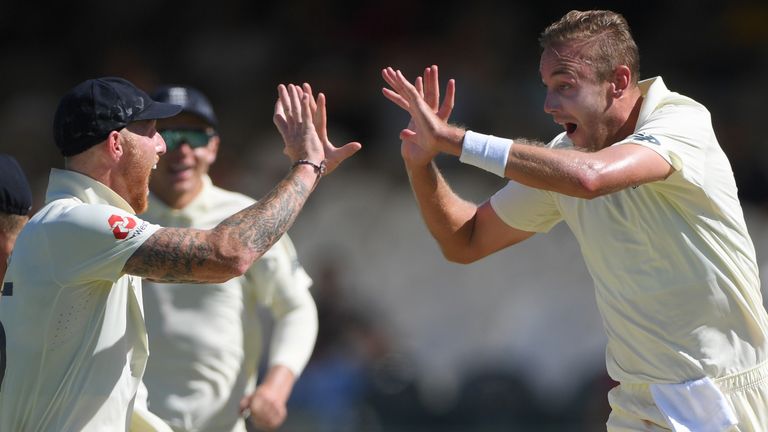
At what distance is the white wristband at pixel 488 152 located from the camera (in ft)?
13.6

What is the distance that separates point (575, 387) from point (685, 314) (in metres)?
5.73

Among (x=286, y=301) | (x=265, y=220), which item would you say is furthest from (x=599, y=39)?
(x=286, y=301)

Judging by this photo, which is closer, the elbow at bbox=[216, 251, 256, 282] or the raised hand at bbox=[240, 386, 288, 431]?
the elbow at bbox=[216, 251, 256, 282]

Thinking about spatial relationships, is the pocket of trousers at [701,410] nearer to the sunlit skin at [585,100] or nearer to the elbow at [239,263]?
the sunlit skin at [585,100]

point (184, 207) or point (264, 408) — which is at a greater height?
point (184, 207)

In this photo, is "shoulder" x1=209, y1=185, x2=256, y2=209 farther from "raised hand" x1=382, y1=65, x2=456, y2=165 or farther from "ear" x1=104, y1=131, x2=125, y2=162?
"ear" x1=104, y1=131, x2=125, y2=162

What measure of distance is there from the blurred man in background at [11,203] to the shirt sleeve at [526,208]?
176 cm

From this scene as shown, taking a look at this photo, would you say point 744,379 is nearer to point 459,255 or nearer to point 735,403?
point 735,403

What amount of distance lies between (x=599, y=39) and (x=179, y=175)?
2.30m

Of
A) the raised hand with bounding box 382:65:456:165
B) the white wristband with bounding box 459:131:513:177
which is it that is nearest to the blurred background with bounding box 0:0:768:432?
the raised hand with bounding box 382:65:456:165

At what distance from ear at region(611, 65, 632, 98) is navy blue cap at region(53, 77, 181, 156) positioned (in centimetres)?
169

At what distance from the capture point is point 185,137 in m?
6.20

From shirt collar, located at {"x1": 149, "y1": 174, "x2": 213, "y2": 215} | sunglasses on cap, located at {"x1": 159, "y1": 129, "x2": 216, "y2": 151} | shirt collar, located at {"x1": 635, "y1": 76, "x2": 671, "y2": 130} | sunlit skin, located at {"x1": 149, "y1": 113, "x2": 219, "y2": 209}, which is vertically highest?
shirt collar, located at {"x1": 635, "y1": 76, "x2": 671, "y2": 130}

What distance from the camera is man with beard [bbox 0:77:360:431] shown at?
3.95 m
